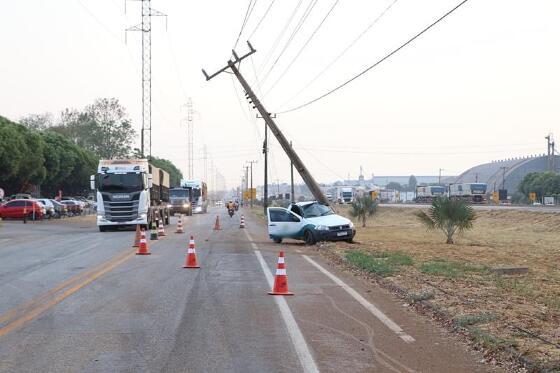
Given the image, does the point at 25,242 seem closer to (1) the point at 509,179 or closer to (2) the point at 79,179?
(2) the point at 79,179

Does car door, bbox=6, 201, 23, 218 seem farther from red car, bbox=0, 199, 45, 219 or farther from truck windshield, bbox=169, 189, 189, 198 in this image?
truck windshield, bbox=169, 189, 189, 198

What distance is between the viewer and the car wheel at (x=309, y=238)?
2523 centimetres

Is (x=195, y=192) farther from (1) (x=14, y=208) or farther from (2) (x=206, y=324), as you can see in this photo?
(2) (x=206, y=324)

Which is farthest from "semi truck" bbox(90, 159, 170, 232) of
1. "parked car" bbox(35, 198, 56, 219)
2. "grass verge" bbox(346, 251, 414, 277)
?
"parked car" bbox(35, 198, 56, 219)

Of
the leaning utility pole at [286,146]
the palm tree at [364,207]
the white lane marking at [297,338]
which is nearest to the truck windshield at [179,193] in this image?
the palm tree at [364,207]

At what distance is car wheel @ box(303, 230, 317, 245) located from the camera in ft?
82.8

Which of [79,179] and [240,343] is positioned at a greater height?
[79,179]

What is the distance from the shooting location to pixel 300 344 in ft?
26.1

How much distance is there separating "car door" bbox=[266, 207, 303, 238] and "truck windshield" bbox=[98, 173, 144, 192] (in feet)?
33.0

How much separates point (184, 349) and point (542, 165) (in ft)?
609

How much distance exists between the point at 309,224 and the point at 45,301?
15.2 meters

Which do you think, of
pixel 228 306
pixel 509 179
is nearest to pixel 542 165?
pixel 509 179

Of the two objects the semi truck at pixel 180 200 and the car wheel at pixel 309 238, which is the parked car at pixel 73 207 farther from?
the car wheel at pixel 309 238

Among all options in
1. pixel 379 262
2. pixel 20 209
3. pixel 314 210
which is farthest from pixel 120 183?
pixel 20 209
